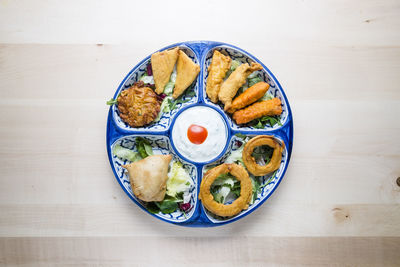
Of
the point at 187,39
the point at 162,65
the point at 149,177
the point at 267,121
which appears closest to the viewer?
the point at 149,177

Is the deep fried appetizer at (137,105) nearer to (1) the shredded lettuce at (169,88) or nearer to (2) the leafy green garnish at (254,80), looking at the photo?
(1) the shredded lettuce at (169,88)

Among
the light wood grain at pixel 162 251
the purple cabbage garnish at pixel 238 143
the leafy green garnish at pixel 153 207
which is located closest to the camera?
the leafy green garnish at pixel 153 207

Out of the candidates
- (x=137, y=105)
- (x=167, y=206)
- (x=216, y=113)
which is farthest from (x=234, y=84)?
(x=167, y=206)

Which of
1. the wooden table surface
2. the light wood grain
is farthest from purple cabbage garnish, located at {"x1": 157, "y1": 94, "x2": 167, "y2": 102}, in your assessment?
the light wood grain

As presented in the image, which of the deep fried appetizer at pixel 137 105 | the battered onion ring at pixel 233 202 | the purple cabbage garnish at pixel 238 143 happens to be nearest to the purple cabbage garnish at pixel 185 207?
the battered onion ring at pixel 233 202

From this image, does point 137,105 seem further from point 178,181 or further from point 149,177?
point 178,181

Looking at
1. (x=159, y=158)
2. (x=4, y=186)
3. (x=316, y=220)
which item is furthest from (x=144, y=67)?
(x=316, y=220)
